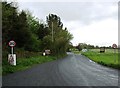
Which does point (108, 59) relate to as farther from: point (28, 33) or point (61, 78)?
point (61, 78)

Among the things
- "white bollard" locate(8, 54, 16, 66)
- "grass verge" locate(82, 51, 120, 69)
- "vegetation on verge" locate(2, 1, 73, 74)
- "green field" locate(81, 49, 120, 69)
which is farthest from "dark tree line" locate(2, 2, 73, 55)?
"grass verge" locate(82, 51, 120, 69)

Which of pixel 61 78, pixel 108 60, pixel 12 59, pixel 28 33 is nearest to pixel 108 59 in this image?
pixel 108 60

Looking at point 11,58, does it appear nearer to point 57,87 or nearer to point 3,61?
point 3,61

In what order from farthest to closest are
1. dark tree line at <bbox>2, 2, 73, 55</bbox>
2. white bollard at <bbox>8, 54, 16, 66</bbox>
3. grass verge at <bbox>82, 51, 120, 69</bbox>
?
1. dark tree line at <bbox>2, 2, 73, 55</bbox>
2. grass verge at <bbox>82, 51, 120, 69</bbox>
3. white bollard at <bbox>8, 54, 16, 66</bbox>

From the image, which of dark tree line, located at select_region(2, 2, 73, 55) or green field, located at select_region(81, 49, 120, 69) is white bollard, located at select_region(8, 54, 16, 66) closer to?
dark tree line, located at select_region(2, 2, 73, 55)

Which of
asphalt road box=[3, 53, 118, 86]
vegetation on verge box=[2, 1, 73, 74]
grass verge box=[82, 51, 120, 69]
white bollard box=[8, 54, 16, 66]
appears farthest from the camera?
vegetation on verge box=[2, 1, 73, 74]

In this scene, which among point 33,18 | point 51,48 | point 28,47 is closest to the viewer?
point 28,47

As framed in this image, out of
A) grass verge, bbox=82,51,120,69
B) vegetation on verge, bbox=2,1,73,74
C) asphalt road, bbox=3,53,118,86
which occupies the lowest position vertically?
asphalt road, bbox=3,53,118,86

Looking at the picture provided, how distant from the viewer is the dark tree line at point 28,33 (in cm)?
5176

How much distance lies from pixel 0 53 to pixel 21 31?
106 feet

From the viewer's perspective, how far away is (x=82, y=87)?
1620 cm

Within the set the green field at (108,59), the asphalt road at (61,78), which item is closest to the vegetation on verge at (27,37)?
the asphalt road at (61,78)

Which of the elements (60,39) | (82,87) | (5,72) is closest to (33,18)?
(60,39)

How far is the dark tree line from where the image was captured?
170 feet
